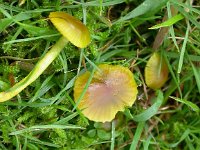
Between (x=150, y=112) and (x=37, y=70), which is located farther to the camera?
(x=150, y=112)

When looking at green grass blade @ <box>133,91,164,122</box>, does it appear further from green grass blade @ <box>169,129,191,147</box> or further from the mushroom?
the mushroom

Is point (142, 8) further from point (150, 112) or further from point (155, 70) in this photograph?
point (150, 112)

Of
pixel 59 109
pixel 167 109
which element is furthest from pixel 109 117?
pixel 167 109

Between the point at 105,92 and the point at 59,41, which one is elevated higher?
the point at 59,41

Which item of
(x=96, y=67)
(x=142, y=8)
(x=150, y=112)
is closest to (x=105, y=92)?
(x=96, y=67)

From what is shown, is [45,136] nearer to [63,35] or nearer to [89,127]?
[89,127]

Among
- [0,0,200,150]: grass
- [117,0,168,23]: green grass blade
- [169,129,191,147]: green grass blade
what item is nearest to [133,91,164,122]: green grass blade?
[0,0,200,150]: grass

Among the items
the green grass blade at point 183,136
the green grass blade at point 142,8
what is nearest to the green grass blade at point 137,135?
the green grass blade at point 183,136
